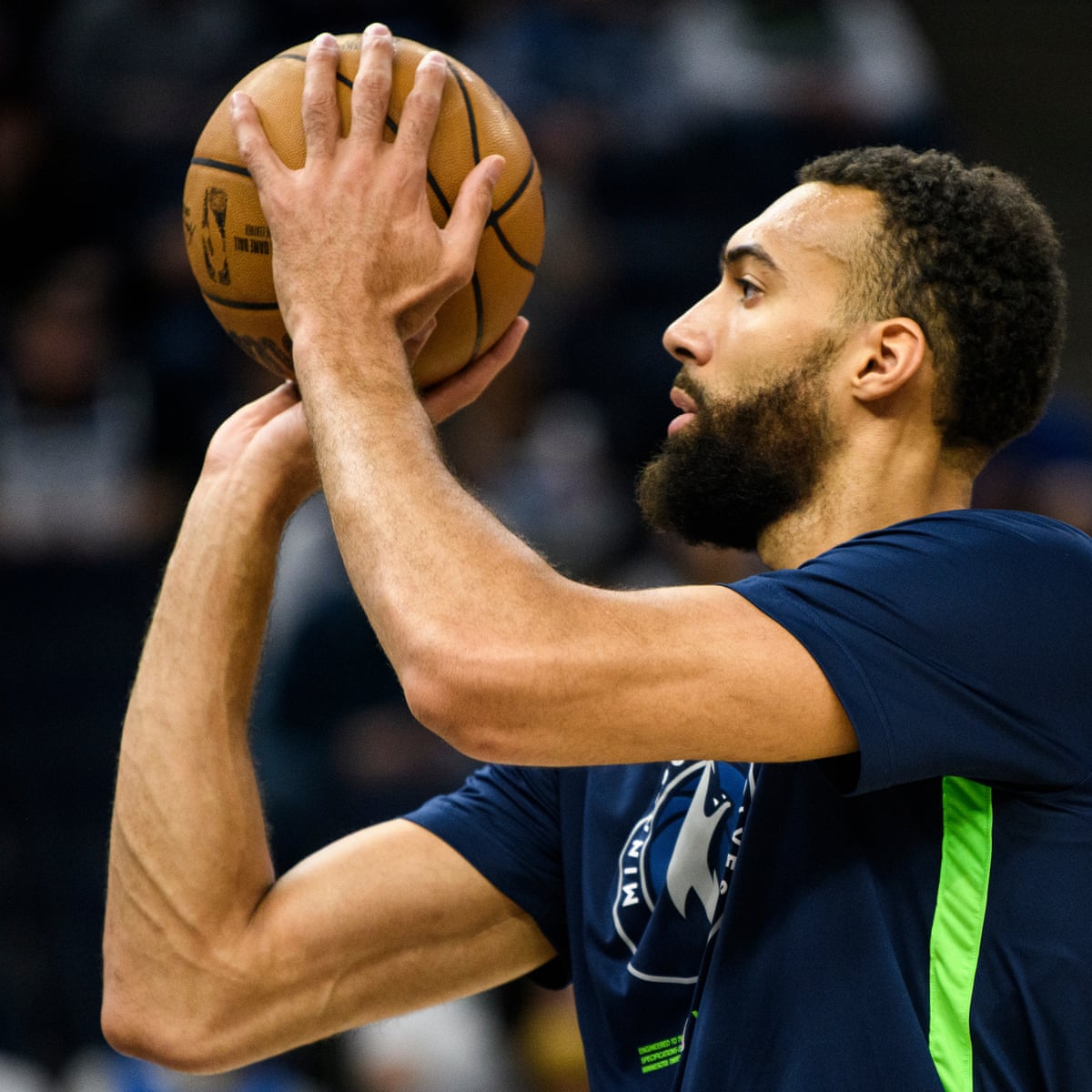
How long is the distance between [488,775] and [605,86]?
5.77 m

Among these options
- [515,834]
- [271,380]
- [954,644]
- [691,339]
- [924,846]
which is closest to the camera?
[954,644]

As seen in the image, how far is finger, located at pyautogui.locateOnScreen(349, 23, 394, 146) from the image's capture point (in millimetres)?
2244

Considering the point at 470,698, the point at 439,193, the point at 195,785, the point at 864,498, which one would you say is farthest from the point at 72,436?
the point at 470,698

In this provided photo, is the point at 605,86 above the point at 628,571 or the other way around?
above

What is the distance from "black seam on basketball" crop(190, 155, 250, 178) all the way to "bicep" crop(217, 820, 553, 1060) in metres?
1.13

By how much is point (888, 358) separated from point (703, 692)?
715 mm

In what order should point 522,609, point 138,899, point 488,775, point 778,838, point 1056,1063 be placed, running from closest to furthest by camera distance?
point 522,609, point 1056,1063, point 778,838, point 138,899, point 488,775

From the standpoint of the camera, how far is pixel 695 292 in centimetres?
786

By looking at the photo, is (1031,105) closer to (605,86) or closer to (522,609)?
(605,86)

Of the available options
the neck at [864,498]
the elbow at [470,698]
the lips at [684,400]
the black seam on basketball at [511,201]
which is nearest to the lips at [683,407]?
the lips at [684,400]

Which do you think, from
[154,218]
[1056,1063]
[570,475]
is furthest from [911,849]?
[154,218]

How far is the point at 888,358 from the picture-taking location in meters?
2.40

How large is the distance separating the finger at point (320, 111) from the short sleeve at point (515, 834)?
1134 millimetres

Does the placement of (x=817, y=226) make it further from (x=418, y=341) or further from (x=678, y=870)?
(x=678, y=870)
